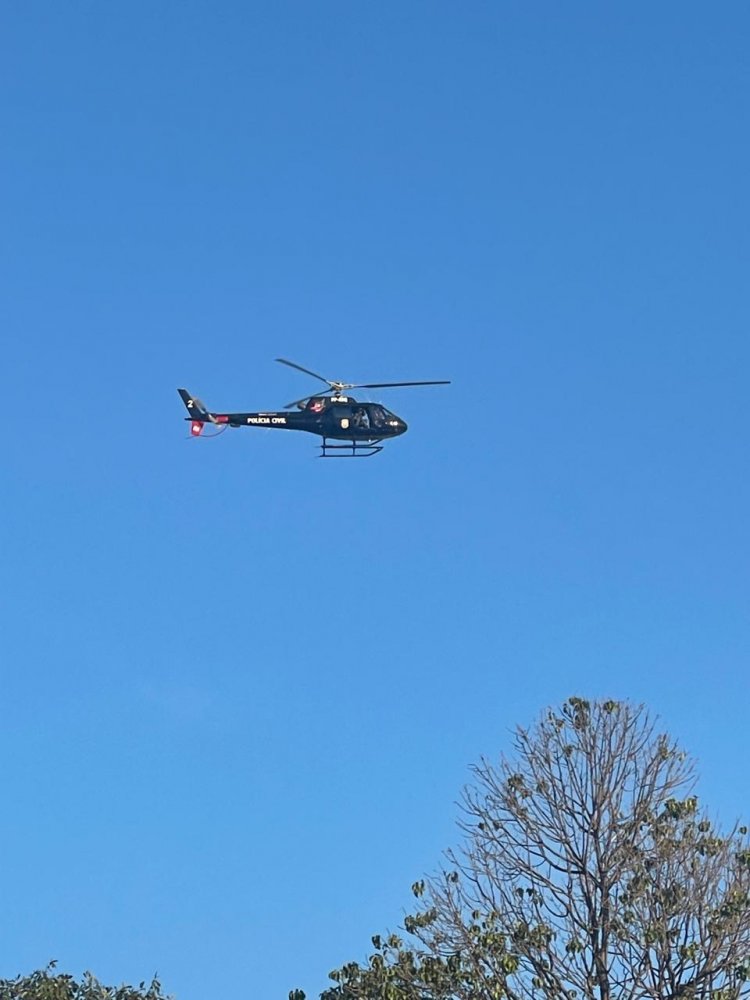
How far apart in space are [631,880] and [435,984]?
4.50 metres

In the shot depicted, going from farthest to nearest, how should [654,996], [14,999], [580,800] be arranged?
[14,999] < [580,800] < [654,996]

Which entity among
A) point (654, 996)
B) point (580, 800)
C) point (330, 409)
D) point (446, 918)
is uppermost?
point (330, 409)

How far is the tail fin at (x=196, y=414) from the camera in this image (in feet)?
227

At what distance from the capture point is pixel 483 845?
109 feet

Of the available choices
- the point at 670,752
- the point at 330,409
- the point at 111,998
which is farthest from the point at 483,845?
the point at 330,409

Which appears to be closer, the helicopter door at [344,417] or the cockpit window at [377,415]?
the helicopter door at [344,417]

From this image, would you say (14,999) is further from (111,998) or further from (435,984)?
(435,984)

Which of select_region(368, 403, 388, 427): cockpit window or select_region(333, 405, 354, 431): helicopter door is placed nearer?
select_region(333, 405, 354, 431): helicopter door

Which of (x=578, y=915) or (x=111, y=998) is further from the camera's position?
(x=111, y=998)

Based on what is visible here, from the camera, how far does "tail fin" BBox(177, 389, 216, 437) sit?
69062mm

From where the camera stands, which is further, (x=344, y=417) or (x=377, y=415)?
(x=377, y=415)

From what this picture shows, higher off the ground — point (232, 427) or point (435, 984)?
point (232, 427)

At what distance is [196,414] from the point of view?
6981cm

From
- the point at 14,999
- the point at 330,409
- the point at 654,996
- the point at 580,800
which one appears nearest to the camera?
the point at 654,996
